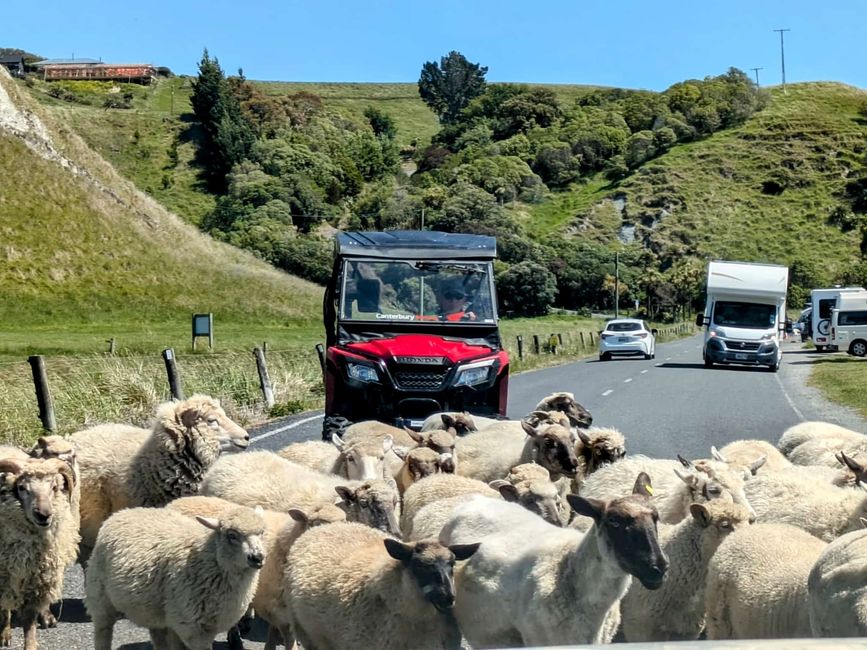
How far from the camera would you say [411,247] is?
46.2ft

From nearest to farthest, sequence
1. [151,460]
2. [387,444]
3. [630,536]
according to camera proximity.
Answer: [630,536]
[151,460]
[387,444]

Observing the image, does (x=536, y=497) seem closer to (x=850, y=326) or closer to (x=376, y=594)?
(x=376, y=594)

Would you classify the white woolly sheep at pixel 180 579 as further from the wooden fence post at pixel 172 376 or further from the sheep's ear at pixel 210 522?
the wooden fence post at pixel 172 376

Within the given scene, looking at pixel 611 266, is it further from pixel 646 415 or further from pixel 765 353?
pixel 646 415

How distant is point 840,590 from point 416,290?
914cm

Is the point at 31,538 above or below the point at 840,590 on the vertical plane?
below

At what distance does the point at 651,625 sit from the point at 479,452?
11.7ft

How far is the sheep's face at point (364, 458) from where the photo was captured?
8891mm

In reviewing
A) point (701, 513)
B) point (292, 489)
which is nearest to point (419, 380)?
point (292, 489)

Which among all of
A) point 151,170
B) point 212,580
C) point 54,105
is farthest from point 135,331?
point 54,105

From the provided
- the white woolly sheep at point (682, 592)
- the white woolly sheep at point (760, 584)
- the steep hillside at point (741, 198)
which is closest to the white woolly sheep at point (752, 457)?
the white woolly sheep at point (682, 592)

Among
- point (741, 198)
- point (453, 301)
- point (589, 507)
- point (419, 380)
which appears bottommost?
point (419, 380)

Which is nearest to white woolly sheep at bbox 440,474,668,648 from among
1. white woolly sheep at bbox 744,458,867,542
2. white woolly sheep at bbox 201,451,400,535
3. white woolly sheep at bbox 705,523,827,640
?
white woolly sheep at bbox 705,523,827,640

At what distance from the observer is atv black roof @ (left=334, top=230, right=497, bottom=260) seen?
13957 millimetres
